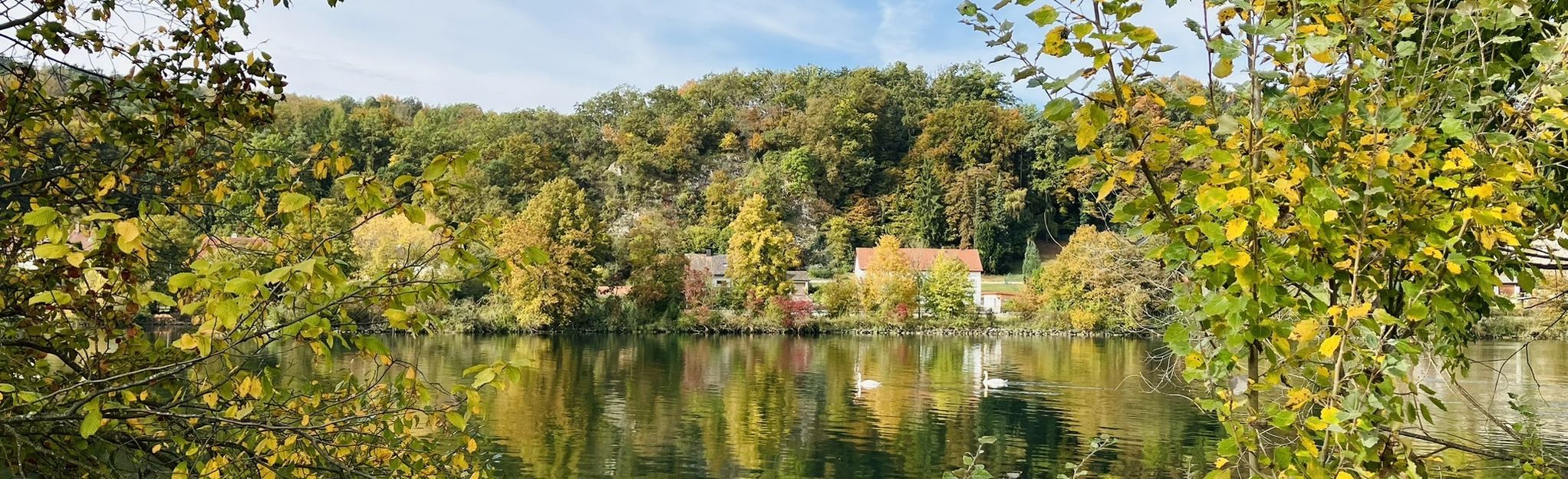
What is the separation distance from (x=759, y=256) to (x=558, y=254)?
9.98 m

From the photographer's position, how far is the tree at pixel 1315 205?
6.38 ft

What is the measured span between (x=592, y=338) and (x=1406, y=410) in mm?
41298

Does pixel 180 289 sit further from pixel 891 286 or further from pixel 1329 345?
pixel 891 286

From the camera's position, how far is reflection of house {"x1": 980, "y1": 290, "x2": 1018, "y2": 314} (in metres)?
56.4

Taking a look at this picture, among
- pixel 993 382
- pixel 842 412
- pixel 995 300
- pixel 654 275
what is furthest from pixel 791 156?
pixel 842 412

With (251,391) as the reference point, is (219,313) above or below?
above

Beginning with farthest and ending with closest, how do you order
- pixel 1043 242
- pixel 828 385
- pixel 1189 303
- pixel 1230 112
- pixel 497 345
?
pixel 1043 242 < pixel 497 345 < pixel 828 385 < pixel 1230 112 < pixel 1189 303

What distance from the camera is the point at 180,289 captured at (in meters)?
2.51

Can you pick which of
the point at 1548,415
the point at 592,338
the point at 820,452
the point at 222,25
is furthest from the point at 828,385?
the point at 222,25

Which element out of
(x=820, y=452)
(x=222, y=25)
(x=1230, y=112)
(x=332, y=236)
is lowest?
(x=820, y=452)

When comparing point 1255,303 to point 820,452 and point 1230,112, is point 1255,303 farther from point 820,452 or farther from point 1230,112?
point 820,452

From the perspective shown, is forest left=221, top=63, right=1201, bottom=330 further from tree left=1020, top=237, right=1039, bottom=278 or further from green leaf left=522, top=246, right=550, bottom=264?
green leaf left=522, top=246, right=550, bottom=264

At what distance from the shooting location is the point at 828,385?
86.3 ft

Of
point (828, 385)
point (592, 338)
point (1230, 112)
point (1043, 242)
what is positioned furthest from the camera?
point (1043, 242)
